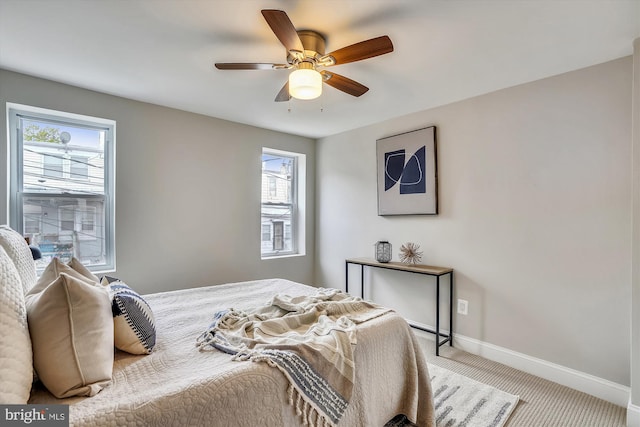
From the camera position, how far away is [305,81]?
5.88ft

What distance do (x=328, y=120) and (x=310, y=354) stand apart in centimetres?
282

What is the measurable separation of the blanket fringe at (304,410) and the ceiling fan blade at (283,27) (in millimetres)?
1635

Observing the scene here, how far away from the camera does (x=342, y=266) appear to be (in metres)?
Result: 4.12

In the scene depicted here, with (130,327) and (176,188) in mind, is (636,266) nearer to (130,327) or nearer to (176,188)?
(130,327)

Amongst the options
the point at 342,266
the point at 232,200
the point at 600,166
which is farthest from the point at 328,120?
the point at 600,166

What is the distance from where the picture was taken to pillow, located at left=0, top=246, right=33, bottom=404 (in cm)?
85

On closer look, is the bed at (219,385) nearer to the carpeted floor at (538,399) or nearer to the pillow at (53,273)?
the pillow at (53,273)

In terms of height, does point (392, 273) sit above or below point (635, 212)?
below

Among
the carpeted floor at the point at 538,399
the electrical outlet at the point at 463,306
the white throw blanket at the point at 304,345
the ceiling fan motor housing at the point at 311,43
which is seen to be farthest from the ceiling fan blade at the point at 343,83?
the carpeted floor at the point at 538,399

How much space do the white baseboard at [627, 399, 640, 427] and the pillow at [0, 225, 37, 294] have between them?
330cm

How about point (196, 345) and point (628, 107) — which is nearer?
point (196, 345)

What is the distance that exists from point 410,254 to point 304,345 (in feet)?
6.80

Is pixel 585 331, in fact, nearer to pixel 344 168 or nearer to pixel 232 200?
pixel 344 168

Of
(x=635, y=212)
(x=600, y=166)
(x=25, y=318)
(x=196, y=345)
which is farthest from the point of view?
(x=600, y=166)
